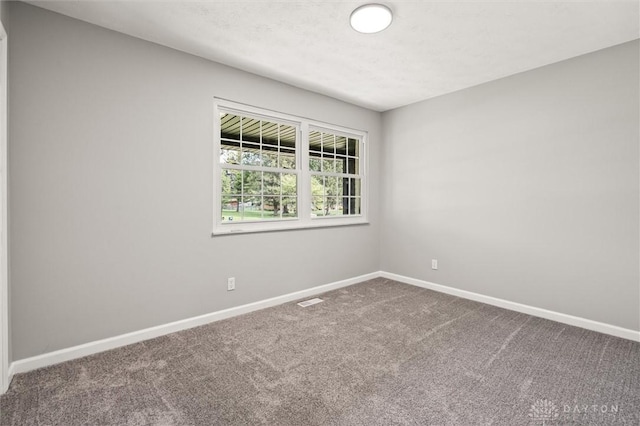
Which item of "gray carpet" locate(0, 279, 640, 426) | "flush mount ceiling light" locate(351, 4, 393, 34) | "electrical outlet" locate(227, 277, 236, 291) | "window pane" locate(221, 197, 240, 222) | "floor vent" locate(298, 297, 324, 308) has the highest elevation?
"flush mount ceiling light" locate(351, 4, 393, 34)

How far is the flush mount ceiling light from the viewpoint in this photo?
2.24 m

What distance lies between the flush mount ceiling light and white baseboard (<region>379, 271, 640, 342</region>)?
3.12 meters

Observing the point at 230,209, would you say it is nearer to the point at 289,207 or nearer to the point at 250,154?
the point at 250,154

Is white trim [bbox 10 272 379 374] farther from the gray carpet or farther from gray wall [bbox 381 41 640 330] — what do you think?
gray wall [bbox 381 41 640 330]

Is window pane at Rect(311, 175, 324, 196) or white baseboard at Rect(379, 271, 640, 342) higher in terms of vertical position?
window pane at Rect(311, 175, 324, 196)

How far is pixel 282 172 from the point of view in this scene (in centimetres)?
371

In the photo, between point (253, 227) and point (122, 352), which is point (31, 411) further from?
point (253, 227)

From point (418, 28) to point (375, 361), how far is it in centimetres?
264

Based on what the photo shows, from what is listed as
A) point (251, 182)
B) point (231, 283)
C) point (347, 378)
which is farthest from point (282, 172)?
point (347, 378)

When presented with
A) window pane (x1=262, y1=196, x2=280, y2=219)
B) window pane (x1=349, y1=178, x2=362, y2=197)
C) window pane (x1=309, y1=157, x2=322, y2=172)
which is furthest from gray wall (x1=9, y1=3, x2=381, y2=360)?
window pane (x1=349, y1=178, x2=362, y2=197)

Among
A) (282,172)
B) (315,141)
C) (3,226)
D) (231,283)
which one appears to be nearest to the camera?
(3,226)

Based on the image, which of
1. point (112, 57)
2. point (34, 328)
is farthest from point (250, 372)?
point (112, 57)

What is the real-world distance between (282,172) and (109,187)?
174 centimetres

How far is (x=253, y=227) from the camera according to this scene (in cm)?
346
